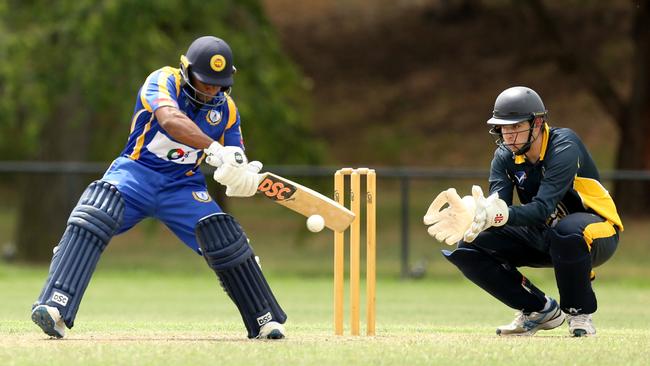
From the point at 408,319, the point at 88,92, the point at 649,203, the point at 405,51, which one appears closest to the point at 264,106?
the point at 88,92

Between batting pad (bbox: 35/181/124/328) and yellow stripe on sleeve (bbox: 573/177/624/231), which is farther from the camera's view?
yellow stripe on sleeve (bbox: 573/177/624/231)

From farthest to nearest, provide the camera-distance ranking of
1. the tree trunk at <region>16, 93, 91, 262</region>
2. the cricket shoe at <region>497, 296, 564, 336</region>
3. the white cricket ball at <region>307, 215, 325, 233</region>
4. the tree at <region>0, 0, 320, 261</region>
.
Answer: the tree trunk at <region>16, 93, 91, 262</region>
the tree at <region>0, 0, 320, 261</region>
the cricket shoe at <region>497, 296, 564, 336</region>
the white cricket ball at <region>307, 215, 325, 233</region>

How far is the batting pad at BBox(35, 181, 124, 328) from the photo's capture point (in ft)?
20.6

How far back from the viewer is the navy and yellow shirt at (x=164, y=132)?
6.63 meters

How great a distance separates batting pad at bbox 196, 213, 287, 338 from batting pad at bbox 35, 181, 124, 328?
0.48 metres

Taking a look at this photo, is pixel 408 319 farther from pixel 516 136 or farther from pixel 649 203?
pixel 649 203

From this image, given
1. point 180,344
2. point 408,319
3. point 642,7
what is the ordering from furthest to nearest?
point 642,7
point 408,319
point 180,344

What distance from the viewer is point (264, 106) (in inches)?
661

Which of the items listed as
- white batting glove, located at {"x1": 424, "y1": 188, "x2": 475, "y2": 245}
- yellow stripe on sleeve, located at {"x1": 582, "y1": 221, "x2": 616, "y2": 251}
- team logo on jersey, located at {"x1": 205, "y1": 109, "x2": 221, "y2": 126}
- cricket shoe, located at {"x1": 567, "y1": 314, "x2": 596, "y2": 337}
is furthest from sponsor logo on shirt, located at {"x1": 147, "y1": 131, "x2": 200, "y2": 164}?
cricket shoe, located at {"x1": 567, "y1": 314, "x2": 596, "y2": 337}

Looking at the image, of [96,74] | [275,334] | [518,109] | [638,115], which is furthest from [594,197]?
[638,115]

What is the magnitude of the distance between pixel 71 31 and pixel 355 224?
987cm

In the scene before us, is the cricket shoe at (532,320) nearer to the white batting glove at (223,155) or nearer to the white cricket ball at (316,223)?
the white cricket ball at (316,223)

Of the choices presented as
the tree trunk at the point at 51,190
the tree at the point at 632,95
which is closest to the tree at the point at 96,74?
the tree trunk at the point at 51,190

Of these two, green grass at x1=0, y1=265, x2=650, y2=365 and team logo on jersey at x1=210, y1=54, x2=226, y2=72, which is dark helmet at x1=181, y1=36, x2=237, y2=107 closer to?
team logo on jersey at x1=210, y1=54, x2=226, y2=72
